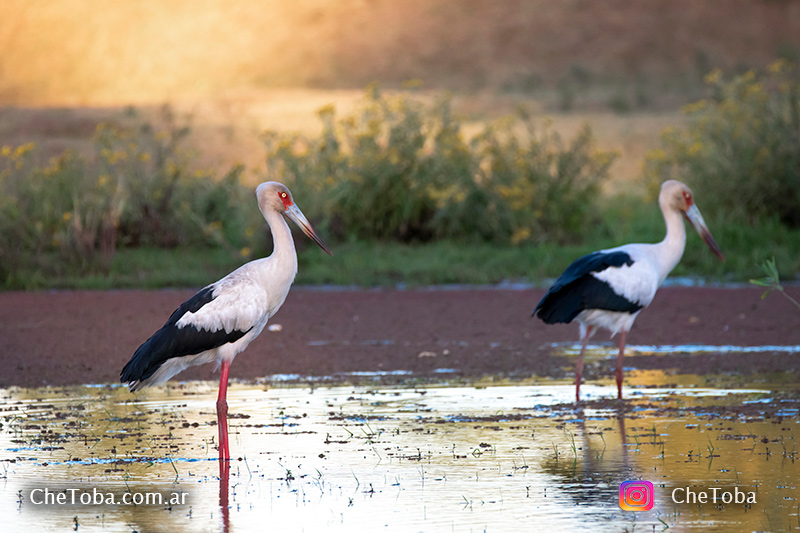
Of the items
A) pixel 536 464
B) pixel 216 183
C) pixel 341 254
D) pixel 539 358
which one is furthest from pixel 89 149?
pixel 536 464

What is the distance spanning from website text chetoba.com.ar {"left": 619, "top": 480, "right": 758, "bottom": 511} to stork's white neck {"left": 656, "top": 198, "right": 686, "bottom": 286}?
322 cm

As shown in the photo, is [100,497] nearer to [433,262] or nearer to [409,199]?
[433,262]

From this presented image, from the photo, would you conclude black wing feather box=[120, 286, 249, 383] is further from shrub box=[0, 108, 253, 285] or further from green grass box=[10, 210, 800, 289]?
shrub box=[0, 108, 253, 285]

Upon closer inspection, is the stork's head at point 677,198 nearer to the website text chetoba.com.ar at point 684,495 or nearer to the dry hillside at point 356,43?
the website text chetoba.com.ar at point 684,495

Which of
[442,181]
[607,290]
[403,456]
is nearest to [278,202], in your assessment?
[403,456]

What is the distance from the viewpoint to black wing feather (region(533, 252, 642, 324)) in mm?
7980

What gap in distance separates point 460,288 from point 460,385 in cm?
511

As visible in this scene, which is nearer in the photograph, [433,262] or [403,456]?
[403,456]

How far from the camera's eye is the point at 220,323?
682cm

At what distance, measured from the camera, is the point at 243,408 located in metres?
7.56

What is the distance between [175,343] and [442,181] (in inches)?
388

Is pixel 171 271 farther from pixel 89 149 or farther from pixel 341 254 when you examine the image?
pixel 89 149

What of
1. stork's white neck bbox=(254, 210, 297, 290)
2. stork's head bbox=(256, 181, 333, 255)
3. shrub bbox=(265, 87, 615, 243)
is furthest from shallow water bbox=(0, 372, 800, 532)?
shrub bbox=(265, 87, 615, 243)

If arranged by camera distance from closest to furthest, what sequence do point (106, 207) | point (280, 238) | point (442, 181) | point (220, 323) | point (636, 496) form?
point (636, 496) < point (220, 323) < point (280, 238) < point (106, 207) < point (442, 181)
